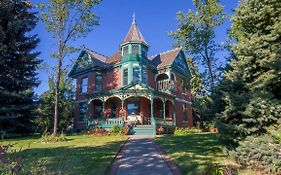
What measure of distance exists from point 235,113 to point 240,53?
250cm

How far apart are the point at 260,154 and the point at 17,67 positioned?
68.5ft

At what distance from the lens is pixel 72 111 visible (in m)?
29.9

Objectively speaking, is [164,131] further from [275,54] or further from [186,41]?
[275,54]

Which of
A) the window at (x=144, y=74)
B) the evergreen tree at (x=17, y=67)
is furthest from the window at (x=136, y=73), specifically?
the evergreen tree at (x=17, y=67)

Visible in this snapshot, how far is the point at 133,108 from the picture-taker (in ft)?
85.8

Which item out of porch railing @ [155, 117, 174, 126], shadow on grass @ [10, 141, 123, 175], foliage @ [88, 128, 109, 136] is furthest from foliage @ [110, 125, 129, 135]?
shadow on grass @ [10, 141, 123, 175]

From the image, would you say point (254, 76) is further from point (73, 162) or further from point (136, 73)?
point (136, 73)

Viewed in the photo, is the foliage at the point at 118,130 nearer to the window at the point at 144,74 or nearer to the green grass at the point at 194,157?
the window at the point at 144,74

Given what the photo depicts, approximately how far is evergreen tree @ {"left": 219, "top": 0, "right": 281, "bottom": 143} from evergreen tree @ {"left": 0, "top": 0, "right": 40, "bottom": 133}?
16752 millimetres

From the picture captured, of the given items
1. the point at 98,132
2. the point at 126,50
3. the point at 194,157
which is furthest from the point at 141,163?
the point at 126,50

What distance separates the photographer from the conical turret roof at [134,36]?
2692cm

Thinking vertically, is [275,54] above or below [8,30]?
below

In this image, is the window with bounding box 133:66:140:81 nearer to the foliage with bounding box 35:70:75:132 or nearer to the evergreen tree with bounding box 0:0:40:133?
the foliage with bounding box 35:70:75:132

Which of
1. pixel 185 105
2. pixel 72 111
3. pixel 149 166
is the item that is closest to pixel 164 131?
pixel 185 105
